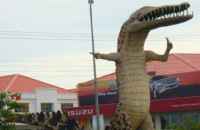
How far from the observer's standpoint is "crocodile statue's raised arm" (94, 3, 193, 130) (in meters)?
18.3

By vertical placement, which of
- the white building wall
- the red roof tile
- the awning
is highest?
the red roof tile

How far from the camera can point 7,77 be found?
63906 millimetres

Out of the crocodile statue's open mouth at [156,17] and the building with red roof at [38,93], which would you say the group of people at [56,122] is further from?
the building with red roof at [38,93]

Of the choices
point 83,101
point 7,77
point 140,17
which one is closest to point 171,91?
point 83,101

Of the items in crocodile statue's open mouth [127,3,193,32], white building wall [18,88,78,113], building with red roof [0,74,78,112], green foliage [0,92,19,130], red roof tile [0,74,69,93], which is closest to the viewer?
crocodile statue's open mouth [127,3,193,32]

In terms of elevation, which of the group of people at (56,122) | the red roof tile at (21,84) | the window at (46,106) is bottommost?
the group of people at (56,122)

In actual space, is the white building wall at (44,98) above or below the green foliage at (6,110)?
above

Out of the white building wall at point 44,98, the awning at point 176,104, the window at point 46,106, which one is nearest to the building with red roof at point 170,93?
the awning at point 176,104

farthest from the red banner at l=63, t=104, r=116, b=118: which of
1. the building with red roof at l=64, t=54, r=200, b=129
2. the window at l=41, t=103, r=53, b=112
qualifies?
the window at l=41, t=103, r=53, b=112

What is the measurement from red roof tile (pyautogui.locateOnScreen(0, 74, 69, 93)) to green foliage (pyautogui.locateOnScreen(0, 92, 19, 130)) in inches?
1482

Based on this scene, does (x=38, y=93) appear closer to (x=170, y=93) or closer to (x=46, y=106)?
(x=46, y=106)

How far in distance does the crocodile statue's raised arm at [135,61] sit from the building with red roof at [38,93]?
39.1 meters

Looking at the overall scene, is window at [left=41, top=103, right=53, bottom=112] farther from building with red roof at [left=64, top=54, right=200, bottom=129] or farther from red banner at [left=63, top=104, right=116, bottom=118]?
red banner at [left=63, top=104, right=116, bottom=118]

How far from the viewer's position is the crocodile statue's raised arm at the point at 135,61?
18297 mm
